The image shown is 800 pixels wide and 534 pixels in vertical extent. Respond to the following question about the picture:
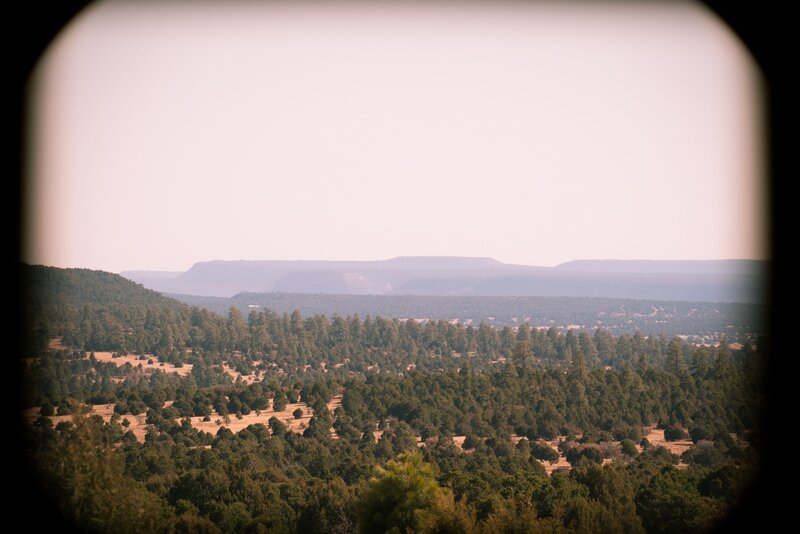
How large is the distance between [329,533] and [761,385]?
44.1 m

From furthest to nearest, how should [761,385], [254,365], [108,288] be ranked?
[108,288]
[254,365]
[761,385]

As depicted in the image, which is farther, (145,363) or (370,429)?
(145,363)

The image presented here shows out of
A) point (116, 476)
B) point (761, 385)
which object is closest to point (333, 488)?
point (116, 476)

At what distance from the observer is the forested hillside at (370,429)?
34000mm

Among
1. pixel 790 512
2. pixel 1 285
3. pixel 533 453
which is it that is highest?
pixel 1 285

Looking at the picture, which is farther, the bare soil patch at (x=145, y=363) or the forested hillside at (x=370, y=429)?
the bare soil patch at (x=145, y=363)

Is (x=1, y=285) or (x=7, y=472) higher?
(x=1, y=285)

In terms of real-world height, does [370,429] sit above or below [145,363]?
above

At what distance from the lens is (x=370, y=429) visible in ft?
212

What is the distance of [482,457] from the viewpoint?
55.5 m

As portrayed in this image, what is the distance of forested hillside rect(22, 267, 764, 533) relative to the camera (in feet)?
112

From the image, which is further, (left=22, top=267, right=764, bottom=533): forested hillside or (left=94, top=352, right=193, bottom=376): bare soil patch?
(left=94, top=352, right=193, bottom=376): bare soil patch

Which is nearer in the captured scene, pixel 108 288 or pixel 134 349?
pixel 134 349

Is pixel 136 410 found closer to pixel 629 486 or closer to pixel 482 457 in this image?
pixel 482 457
